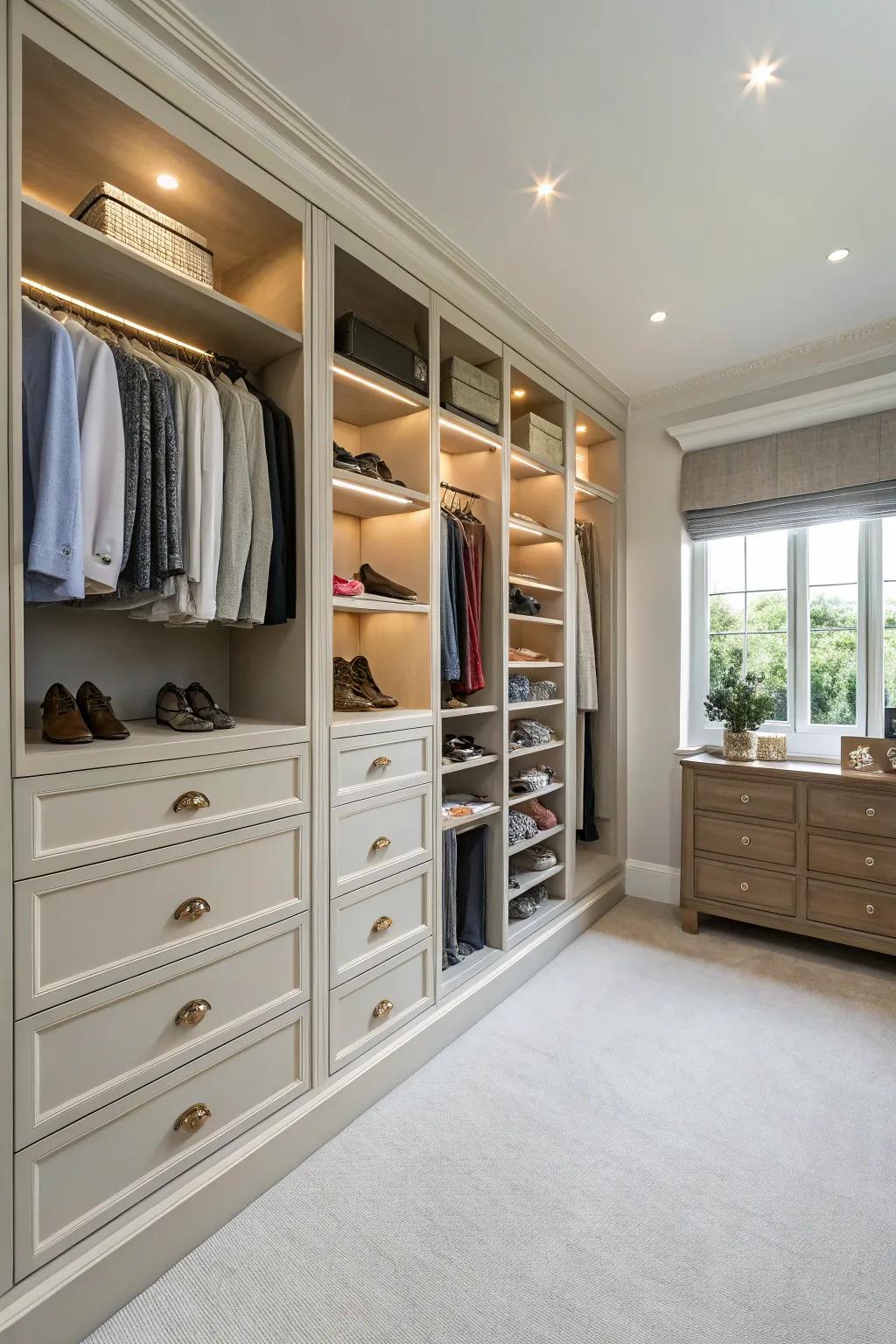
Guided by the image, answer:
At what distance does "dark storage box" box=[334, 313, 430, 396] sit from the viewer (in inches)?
80.2

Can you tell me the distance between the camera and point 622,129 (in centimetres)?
183

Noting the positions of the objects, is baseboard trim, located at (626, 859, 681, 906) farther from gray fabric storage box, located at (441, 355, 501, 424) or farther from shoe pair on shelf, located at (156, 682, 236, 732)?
shoe pair on shelf, located at (156, 682, 236, 732)

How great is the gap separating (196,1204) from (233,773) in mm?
977

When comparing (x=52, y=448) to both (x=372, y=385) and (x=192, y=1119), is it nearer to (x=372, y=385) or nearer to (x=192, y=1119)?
(x=372, y=385)

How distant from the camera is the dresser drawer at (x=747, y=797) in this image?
3.01 m

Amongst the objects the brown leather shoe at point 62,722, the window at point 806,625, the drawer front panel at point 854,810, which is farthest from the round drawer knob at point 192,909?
the window at point 806,625

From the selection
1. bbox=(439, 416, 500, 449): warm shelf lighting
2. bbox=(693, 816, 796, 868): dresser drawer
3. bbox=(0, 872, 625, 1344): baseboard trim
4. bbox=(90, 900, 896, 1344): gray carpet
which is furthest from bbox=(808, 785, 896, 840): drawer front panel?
bbox=(439, 416, 500, 449): warm shelf lighting

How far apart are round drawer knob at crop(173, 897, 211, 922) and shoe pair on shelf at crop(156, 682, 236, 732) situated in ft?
1.32

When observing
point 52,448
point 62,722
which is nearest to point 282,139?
point 52,448

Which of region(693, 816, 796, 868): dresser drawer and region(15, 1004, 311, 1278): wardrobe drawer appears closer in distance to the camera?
region(15, 1004, 311, 1278): wardrobe drawer

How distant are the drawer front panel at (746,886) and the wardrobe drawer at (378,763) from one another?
172 centimetres

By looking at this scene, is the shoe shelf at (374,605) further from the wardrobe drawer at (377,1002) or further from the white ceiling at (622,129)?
the white ceiling at (622,129)

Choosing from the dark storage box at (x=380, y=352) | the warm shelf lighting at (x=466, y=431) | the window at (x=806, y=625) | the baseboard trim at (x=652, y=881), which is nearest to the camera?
the dark storage box at (x=380, y=352)

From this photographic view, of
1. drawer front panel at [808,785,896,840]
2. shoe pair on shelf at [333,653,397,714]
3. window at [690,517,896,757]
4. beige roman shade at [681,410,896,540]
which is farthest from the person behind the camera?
window at [690,517,896,757]
